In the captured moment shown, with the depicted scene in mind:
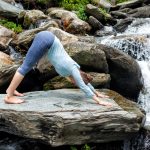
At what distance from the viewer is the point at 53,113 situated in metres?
7.17

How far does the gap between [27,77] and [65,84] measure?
3.68 ft

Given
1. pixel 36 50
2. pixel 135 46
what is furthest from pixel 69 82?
pixel 135 46

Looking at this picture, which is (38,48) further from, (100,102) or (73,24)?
(73,24)

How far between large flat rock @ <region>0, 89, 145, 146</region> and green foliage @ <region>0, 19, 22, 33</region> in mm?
6760

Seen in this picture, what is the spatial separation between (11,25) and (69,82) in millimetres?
6321

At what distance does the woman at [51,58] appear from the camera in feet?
24.2

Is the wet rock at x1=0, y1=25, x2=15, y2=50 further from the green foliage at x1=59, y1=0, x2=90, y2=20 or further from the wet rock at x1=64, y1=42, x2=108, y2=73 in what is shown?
the green foliage at x1=59, y1=0, x2=90, y2=20

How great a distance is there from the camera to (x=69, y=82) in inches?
359

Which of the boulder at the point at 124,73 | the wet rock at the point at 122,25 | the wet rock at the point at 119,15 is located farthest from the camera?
the wet rock at the point at 119,15

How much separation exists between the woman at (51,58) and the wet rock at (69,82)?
1.48 m

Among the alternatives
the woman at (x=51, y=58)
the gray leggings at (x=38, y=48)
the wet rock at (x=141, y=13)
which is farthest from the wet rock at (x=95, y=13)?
the gray leggings at (x=38, y=48)

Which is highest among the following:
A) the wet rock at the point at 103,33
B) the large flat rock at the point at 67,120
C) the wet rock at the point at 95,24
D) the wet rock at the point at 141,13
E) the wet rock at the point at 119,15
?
the wet rock at the point at 141,13

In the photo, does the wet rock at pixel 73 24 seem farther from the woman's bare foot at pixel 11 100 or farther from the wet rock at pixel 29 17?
the woman's bare foot at pixel 11 100

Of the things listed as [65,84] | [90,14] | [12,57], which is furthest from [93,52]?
[90,14]
